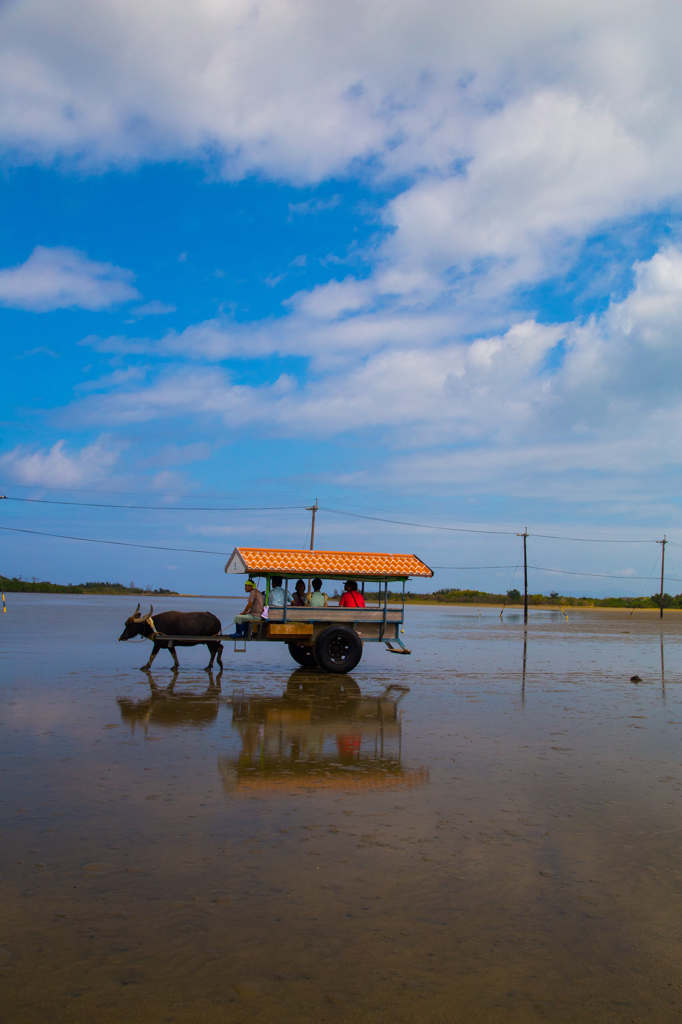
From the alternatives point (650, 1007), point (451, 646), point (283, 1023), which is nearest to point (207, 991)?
point (283, 1023)

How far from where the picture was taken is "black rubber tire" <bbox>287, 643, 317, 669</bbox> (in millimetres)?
16703

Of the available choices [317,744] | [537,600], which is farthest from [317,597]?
[537,600]

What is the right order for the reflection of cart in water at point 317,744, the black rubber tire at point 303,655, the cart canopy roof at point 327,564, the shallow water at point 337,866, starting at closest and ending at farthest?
the shallow water at point 337,866, the reflection of cart in water at point 317,744, the cart canopy roof at point 327,564, the black rubber tire at point 303,655

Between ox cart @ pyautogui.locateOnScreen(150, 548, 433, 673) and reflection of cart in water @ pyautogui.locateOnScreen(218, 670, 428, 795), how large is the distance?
235 cm

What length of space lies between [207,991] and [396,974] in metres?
0.93

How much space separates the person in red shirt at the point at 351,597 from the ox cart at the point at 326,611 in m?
0.14

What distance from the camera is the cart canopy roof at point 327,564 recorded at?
1499 cm

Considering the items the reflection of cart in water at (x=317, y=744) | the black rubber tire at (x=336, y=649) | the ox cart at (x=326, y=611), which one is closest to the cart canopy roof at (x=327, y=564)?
the ox cart at (x=326, y=611)

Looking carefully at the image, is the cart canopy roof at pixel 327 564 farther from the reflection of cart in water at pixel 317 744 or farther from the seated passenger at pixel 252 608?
the reflection of cart in water at pixel 317 744

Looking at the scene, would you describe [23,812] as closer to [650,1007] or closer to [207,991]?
[207,991]

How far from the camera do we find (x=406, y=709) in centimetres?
Answer: 1120

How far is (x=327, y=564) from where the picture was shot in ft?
51.0

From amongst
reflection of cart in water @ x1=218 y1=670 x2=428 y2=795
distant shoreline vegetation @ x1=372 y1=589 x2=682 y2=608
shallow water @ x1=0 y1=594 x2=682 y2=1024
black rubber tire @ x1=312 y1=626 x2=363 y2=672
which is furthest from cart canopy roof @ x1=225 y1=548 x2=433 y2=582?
distant shoreline vegetation @ x1=372 y1=589 x2=682 y2=608

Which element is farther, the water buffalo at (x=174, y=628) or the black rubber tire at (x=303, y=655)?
the black rubber tire at (x=303, y=655)
